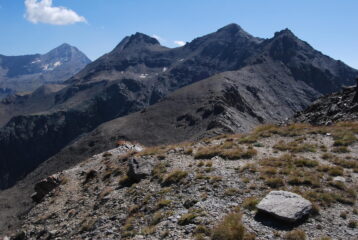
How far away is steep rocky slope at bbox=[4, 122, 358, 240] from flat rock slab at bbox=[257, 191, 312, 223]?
0.28 m

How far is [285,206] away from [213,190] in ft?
12.9

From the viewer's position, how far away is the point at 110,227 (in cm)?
1593

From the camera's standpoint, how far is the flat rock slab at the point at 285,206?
42.2 feet

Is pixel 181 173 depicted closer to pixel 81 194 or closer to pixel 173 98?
pixel 81 194

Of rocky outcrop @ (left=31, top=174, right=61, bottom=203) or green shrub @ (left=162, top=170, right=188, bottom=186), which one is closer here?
green shrub @ (left=162, top=170, right=188, bottom=186)

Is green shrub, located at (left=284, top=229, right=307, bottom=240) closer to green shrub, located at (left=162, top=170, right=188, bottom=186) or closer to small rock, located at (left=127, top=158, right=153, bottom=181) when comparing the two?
green shrub, located at (left=162, top=170, right=188, bottom=186)

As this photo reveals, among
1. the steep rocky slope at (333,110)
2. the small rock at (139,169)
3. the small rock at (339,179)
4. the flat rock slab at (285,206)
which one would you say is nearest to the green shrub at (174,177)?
the small rock at (139,169)

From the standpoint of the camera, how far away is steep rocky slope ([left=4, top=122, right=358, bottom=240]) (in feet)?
43.1

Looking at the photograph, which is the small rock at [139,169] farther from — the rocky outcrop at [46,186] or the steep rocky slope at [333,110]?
the steep rocky slope at [333,110]

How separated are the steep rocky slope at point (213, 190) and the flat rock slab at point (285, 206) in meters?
0.28

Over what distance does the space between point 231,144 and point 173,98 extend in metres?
155

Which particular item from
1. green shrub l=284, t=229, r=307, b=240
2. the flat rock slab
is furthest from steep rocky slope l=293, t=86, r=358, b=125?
green shrub l=284, t=229, r=307, b=240

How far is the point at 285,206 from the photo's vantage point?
13320 mm

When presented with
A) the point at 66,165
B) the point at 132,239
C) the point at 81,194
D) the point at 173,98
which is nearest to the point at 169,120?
the point at 173,98
